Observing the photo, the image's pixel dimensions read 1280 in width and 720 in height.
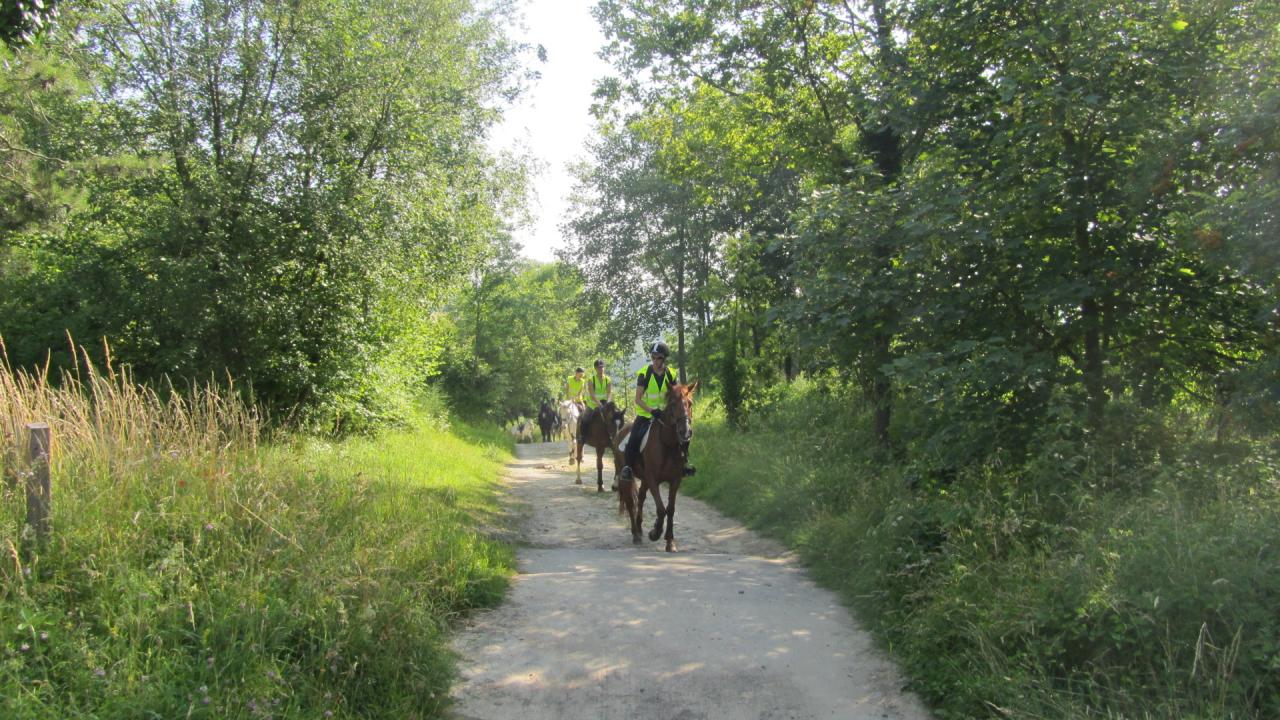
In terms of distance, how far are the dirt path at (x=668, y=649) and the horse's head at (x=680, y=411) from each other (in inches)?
60.3

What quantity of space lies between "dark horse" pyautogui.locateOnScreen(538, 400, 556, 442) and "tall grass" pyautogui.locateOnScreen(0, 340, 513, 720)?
35.1 m

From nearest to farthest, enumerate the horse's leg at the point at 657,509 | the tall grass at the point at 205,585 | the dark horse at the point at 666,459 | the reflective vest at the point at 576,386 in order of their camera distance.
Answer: the tall grass at the point at 205,585 < the dark horse at the point at 666,459 < the horse's leg at the point at 657,509 < the reflective vest at the point at 576,386

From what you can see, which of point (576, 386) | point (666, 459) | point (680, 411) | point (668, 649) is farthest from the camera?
point (576, 386)

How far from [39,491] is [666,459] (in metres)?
6.35

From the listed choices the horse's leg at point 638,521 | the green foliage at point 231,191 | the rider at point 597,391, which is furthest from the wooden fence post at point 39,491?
the rider at point 597,391

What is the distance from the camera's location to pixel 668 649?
525cm

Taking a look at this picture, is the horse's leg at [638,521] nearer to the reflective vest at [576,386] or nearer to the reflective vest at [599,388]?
the reflective vest at [599,388]

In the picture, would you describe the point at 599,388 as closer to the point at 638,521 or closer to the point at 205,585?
the point at 638,521

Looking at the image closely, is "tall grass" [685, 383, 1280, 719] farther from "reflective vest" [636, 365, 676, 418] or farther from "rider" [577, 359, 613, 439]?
"rider" [577, 359, 613, 439]

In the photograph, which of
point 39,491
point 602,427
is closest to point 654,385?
point 602,427

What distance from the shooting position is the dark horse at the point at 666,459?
923cm

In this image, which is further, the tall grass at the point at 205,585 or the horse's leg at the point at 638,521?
the horse's leg at the point at 638,521

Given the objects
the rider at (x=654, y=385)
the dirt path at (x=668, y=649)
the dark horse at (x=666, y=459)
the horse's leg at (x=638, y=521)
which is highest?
the rider at (x=654, y=385)

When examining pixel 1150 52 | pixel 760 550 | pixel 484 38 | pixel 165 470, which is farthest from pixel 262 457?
pixel 484 38
